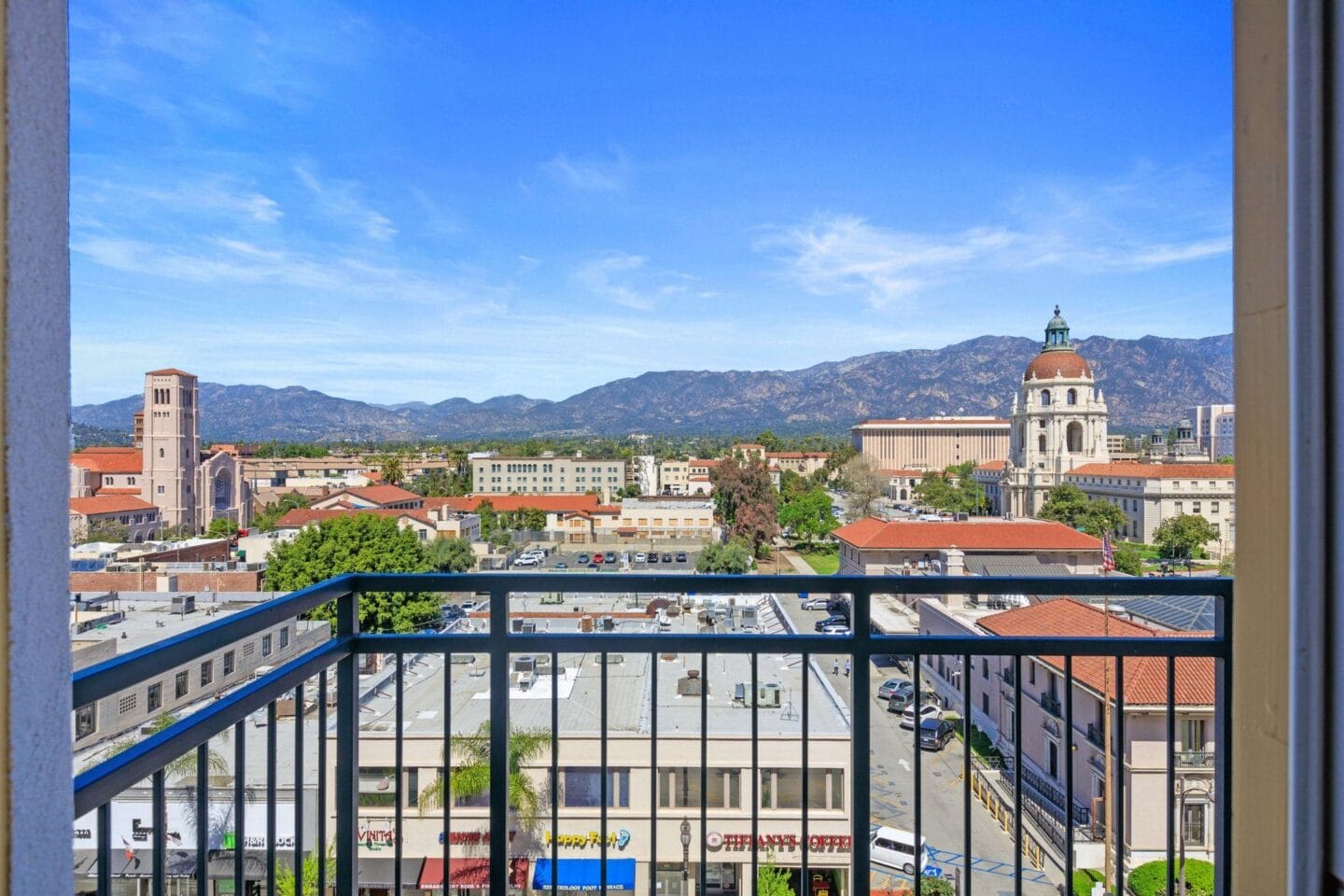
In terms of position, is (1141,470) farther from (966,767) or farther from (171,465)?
(171,465)

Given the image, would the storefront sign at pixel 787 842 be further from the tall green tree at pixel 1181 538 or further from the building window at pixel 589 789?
the tall green tree at pixel 1181 538

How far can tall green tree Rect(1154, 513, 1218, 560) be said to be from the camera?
506 cm

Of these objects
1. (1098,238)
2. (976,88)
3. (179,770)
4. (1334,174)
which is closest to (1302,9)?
(1334,174)

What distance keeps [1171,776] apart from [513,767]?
1.34m

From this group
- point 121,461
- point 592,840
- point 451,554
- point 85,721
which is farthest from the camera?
point 451,554

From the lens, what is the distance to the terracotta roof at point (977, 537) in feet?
23.4

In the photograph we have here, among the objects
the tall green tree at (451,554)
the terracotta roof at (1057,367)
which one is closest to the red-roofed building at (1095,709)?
the terracotta roof at (1057,367)

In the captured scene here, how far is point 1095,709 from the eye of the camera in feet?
6.73

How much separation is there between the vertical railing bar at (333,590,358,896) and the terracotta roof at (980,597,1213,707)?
1.32m

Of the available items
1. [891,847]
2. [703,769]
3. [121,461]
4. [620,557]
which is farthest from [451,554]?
[703,769]

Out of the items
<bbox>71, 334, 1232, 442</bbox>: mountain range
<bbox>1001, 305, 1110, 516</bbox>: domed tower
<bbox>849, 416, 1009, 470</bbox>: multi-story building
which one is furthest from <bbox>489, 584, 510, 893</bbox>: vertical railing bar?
<bbox>849, 416, 1009, 470</bbox>: multi-story building

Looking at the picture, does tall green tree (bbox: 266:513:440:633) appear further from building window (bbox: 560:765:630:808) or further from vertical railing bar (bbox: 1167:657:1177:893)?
vertical railing bar (bbox: 1167:657:1177:893)

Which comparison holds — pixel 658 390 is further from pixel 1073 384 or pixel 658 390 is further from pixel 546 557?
pixel 1073 384

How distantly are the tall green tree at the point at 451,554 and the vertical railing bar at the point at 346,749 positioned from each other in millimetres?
10774
